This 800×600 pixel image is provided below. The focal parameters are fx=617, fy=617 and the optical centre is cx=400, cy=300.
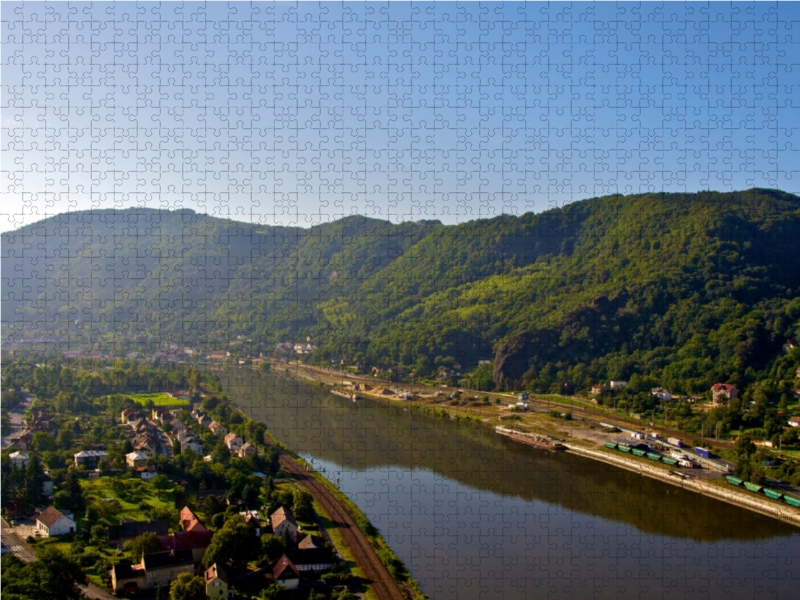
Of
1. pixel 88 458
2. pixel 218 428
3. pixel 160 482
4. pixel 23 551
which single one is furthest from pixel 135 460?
pixel 23 551

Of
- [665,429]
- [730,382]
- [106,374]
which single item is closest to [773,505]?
[665,429]

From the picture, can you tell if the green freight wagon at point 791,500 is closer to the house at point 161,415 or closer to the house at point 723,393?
the house at point 723,393

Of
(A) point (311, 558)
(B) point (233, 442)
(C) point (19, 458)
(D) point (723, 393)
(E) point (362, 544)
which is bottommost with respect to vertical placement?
(E) point (362, 544)

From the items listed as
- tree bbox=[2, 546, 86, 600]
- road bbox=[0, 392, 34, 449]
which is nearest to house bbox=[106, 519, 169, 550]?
tree bbox=[2, 546, 86, 600]

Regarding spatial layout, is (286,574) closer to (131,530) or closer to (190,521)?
(190,521)

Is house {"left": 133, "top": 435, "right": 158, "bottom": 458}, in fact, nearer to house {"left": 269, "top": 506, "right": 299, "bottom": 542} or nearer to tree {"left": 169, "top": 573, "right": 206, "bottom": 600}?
house {"left": 269, "top": 506, "right": 299, "bottom": 542}

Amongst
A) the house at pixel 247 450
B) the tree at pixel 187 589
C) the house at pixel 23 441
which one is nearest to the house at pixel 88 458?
the house at pixel 23 441
